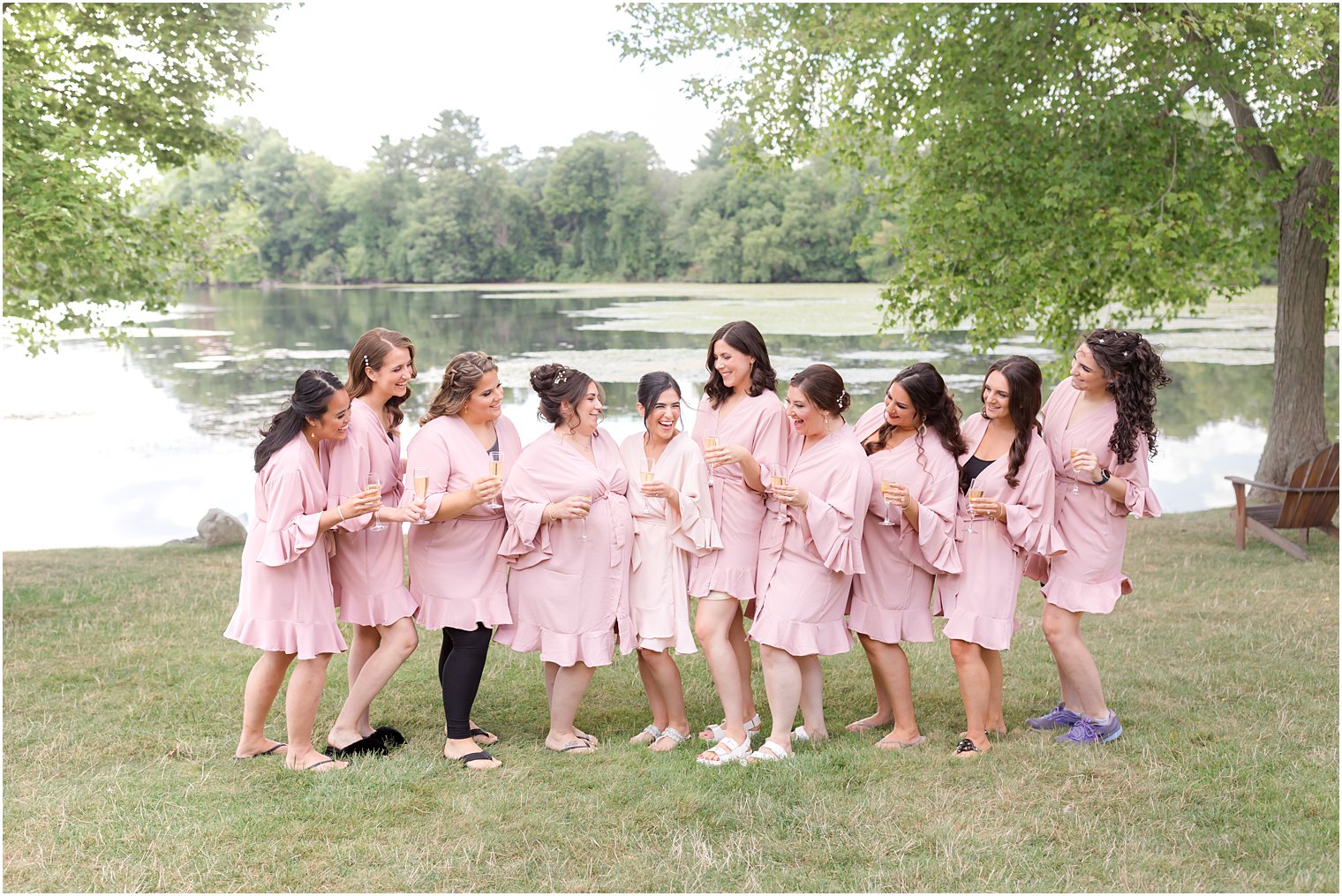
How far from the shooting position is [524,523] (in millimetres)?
5430

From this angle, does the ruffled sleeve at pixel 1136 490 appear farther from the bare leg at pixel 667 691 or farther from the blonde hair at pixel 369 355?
the blonde hair at pixel 369 355

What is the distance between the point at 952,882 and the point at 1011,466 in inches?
81.1

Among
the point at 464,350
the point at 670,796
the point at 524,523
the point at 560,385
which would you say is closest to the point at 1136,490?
the point at 670,796

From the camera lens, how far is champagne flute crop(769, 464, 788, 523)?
5.18 metres

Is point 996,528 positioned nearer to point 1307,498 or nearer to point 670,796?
point 670,796

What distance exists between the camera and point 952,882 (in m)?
4.23

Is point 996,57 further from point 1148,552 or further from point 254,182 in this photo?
point 254,182

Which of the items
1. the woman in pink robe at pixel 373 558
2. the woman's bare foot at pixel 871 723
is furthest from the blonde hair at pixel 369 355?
the woman's bare foot at pixel 871 723

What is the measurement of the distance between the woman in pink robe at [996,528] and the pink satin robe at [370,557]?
105 inches

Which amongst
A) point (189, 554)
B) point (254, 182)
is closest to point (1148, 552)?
A: point (189, 554)

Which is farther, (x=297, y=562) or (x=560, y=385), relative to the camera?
(x=560, y=385)

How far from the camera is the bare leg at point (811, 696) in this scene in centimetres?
578

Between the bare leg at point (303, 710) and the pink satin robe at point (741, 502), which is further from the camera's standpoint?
the pink satin robe at point (741, 502)

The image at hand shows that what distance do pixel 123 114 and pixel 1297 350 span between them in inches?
520
